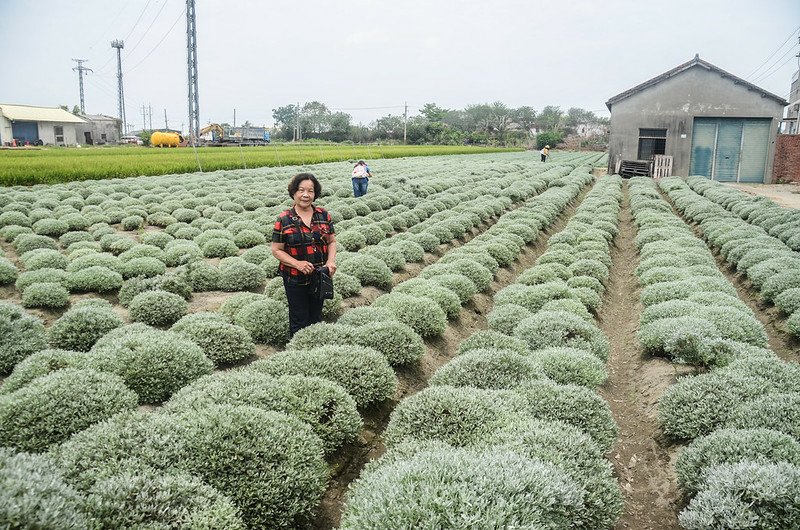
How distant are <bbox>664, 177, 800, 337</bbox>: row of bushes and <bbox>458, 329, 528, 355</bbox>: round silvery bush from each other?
5.41m

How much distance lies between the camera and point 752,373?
6.52m

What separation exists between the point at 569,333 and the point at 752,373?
2.47 metres

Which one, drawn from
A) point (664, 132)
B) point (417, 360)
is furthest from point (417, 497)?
point (664, 132)

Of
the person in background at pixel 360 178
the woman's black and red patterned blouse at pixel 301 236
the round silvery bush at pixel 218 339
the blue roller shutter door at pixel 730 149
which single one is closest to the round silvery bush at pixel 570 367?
the woman's black and red patterned blouse at pixel 301 236

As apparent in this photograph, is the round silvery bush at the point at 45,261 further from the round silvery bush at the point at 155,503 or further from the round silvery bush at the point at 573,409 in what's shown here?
the round silvery bush at the point at 573,409

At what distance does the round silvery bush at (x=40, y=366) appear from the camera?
5859 mm

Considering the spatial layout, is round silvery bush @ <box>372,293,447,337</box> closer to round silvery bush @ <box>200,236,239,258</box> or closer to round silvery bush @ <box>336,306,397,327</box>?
round silvery bush @ <box>336,306,397,327</box>

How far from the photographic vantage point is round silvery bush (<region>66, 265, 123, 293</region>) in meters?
11.1

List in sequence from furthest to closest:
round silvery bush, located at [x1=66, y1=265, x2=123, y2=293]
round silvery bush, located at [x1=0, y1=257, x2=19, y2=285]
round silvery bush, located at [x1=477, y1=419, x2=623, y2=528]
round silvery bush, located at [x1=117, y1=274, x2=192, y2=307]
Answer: round silvery bush, located at [x1=0, y1=257, x2=19, y2=285]
round silvery bush, located at [x1=66, y1=265, x2=123, y2=293]
round silvery bush, located at [x1=117, y1=274, x2=192, y2=307]
round silvery bush, located at [x1=477, y1=419, x2=623, y2=528]

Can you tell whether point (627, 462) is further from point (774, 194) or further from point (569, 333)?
point (774, 194)

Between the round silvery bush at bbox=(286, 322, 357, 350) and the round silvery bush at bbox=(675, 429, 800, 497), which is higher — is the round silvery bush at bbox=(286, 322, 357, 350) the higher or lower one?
the higher one

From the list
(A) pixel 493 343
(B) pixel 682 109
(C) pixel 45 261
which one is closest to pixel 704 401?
(A) pixel 493 343

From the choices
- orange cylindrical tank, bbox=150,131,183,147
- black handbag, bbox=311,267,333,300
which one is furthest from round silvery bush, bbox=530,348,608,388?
orange cylindrical tank, bbox=150,131,183,147

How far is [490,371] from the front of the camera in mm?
6387
